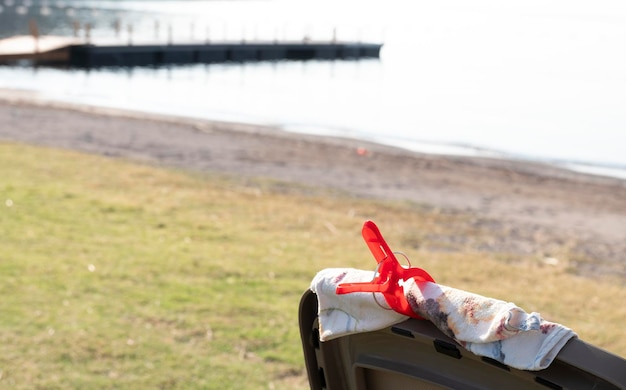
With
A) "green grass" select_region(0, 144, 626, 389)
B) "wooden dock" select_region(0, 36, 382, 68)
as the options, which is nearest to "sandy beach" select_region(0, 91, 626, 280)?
"green grass" select_region(0, 144, 626, 389)

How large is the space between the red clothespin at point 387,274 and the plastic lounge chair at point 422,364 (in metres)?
0.05

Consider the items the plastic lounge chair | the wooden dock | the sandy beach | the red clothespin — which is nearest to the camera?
the plastic lounge chair

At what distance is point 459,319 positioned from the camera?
4.65 feet

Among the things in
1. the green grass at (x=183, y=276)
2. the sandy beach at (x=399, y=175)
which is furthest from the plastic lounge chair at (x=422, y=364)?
the sandy beach at (x=399, y=175)

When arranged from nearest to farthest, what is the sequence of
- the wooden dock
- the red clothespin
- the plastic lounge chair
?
the plastic lounge chair < the red clothespin < the wooden dock

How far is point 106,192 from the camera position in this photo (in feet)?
30.6

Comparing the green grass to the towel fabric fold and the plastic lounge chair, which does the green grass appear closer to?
the plastic lounge chair

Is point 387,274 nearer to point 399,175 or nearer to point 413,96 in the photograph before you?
point 399,175

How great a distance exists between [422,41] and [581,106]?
61618 millimetres

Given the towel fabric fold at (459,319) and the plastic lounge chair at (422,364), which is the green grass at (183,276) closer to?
the plastic lounge chair at (422,364)

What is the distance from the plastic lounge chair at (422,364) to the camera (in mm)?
1211

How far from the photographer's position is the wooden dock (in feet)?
134

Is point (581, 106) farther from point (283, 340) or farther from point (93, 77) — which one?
point (283, 340)

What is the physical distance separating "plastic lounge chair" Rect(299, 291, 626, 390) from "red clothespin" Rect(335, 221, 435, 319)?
5 cm
